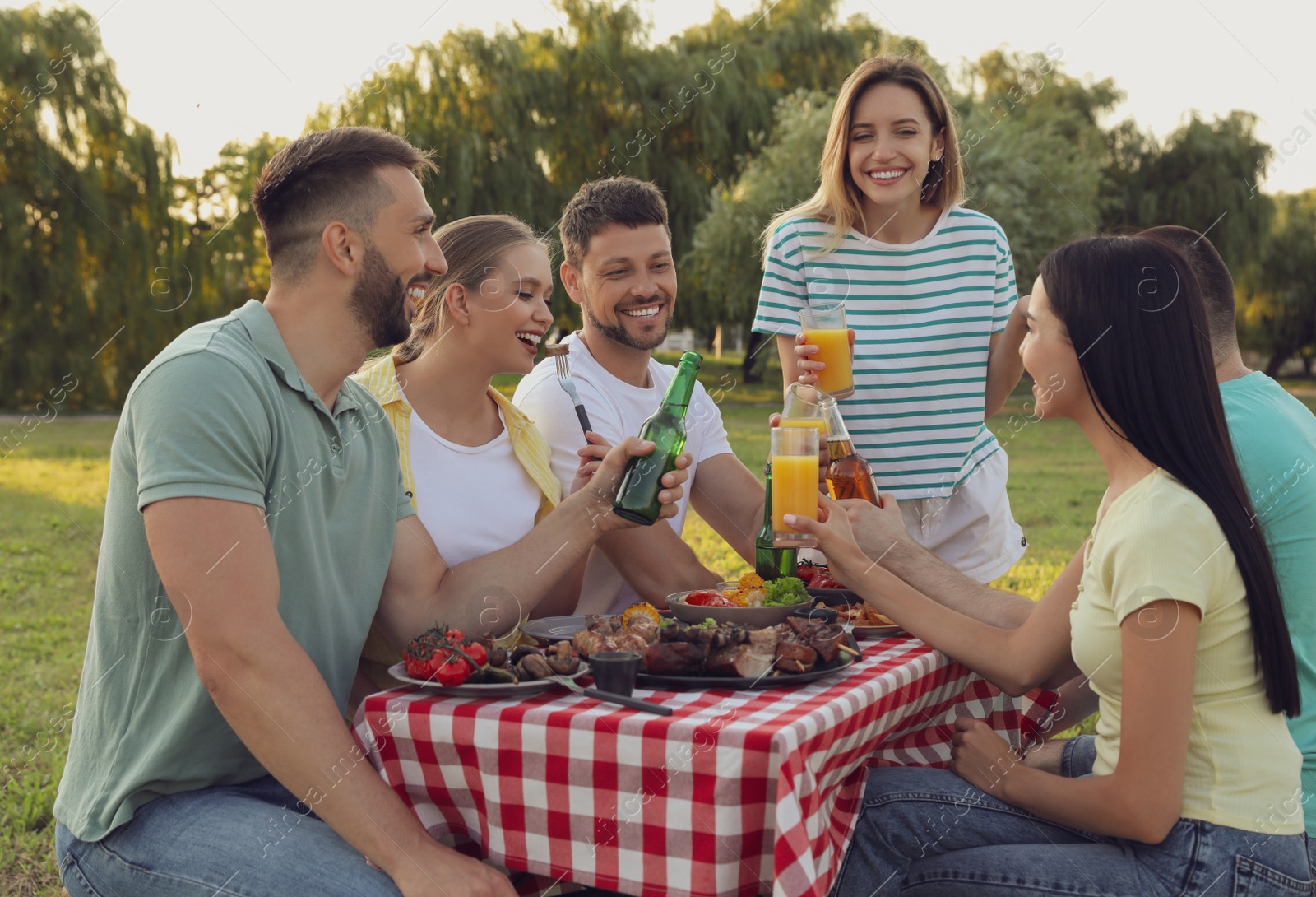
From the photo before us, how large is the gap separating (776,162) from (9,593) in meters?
17.2

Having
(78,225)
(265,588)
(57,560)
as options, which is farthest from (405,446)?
(78,225)

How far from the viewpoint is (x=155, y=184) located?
65.0ft

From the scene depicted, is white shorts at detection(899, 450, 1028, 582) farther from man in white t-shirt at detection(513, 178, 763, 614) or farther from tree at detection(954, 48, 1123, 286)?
tree at detection(954, 48, 1123, 286)

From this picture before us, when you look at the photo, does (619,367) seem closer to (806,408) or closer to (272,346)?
(806,408)

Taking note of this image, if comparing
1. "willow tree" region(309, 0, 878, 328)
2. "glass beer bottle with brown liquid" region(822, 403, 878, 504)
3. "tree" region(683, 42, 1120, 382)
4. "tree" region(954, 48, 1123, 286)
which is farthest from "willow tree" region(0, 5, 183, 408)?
"glass beer bottle with brown liquid" region(822, 403, 878, 504)

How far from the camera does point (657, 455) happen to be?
103 inches

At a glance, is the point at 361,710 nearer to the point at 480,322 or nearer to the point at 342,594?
the point at 342,594

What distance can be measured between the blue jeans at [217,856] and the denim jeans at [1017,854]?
1006 mm

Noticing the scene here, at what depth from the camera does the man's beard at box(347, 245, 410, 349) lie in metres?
2.33

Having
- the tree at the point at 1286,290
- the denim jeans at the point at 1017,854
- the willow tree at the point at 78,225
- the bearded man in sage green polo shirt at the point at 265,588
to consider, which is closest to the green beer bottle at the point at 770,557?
the denim jeans at the point at 1017,854

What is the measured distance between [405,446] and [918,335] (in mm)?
1644

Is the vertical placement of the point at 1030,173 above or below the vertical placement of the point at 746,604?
above

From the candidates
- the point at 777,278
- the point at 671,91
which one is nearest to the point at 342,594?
the point at 777,278

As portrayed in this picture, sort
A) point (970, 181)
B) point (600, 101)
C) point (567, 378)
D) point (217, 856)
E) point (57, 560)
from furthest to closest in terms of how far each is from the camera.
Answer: point (600, 101)
point (970, 181)
point (57, 560)
point (567, 378)
point (217, 856)
